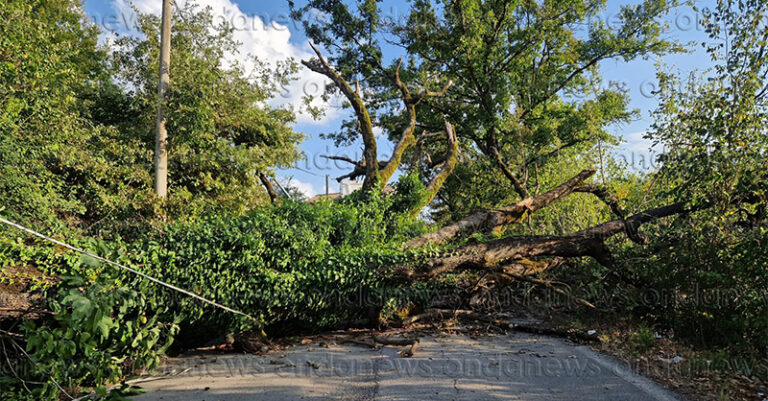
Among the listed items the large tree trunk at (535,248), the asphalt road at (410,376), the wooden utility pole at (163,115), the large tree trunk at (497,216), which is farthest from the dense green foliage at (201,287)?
the wooden utility pole at (163,115)

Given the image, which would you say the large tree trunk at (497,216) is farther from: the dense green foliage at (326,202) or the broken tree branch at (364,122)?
the broken tree branch at (364,122)

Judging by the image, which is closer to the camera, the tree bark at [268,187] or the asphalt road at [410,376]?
the asphalt road at [410,376]

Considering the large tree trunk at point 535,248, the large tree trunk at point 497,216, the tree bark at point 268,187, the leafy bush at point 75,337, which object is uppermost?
the tree bark at point 268,187

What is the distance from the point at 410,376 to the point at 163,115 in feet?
36.4

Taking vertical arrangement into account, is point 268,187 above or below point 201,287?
above

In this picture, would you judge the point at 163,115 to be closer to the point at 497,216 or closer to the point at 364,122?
the point at 364,122

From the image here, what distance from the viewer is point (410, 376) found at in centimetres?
435

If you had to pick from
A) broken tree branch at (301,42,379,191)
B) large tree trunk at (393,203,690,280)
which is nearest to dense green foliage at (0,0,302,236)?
broken tree branch at (301,42,379,191)

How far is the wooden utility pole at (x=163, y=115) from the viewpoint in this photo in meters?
11.7

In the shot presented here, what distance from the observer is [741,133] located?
18.5 feet

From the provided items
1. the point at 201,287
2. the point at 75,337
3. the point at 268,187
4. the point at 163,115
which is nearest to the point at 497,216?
the point at 201,287

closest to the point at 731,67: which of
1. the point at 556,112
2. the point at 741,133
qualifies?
the point at 741,133

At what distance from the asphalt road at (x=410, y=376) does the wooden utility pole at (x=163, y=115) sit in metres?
7.97

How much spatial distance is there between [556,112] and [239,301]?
16.2 m
